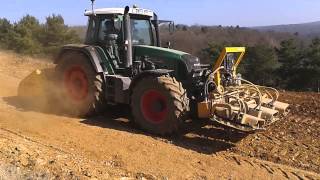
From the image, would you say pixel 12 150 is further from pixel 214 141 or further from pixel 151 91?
pixel 214 141

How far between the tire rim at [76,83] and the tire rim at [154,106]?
1.57 m

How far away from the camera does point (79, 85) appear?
32.7ft

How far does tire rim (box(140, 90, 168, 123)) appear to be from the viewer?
8.55 metres

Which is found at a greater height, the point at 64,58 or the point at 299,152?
the point at 64,58

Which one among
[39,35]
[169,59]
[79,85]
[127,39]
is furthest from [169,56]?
[39,35]

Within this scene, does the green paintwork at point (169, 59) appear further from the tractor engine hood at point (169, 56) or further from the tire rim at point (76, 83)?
the tire rim at point (76, 83)

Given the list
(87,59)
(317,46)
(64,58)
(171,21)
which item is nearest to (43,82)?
(64,58)

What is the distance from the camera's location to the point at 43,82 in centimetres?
1082

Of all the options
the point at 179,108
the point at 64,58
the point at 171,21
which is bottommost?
the point at 179,108

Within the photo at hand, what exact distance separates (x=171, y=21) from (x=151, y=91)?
2233mm

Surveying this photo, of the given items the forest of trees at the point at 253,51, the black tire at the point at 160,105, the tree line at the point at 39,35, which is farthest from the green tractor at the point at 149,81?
the tree line at the point at 39,35

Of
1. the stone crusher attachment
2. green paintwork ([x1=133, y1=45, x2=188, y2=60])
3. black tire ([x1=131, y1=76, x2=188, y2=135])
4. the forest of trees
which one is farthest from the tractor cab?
the forest of trees

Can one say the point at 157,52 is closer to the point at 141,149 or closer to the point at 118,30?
the point at 118,30

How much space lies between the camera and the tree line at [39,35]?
3588cm
